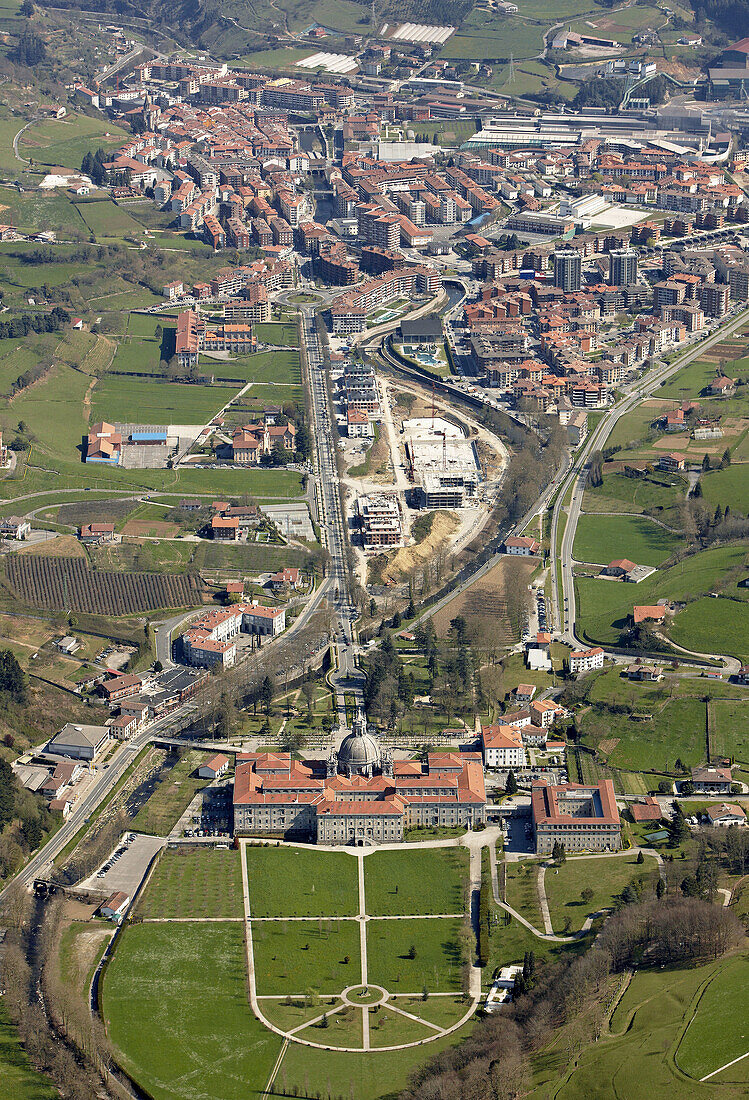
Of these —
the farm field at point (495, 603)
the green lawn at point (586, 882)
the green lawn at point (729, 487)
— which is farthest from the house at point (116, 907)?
the green lawn at point (729, 487)

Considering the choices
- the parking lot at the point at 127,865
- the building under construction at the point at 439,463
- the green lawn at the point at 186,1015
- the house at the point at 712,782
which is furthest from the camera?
the building under construction at the point at 439,463

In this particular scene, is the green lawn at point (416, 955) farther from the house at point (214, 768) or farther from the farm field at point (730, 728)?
the farm field at point (730, 728)

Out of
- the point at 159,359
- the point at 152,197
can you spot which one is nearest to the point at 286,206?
the point at 152,197

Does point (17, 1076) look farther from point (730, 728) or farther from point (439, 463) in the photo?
point (439, 463)

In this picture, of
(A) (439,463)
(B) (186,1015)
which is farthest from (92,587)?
(B) (186,1015)

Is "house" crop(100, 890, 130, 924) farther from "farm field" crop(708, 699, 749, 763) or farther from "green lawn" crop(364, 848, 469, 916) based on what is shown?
"farm field" crop(708, 699, 749, 763)

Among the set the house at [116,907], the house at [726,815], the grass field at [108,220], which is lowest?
the grass field at [108,220]
